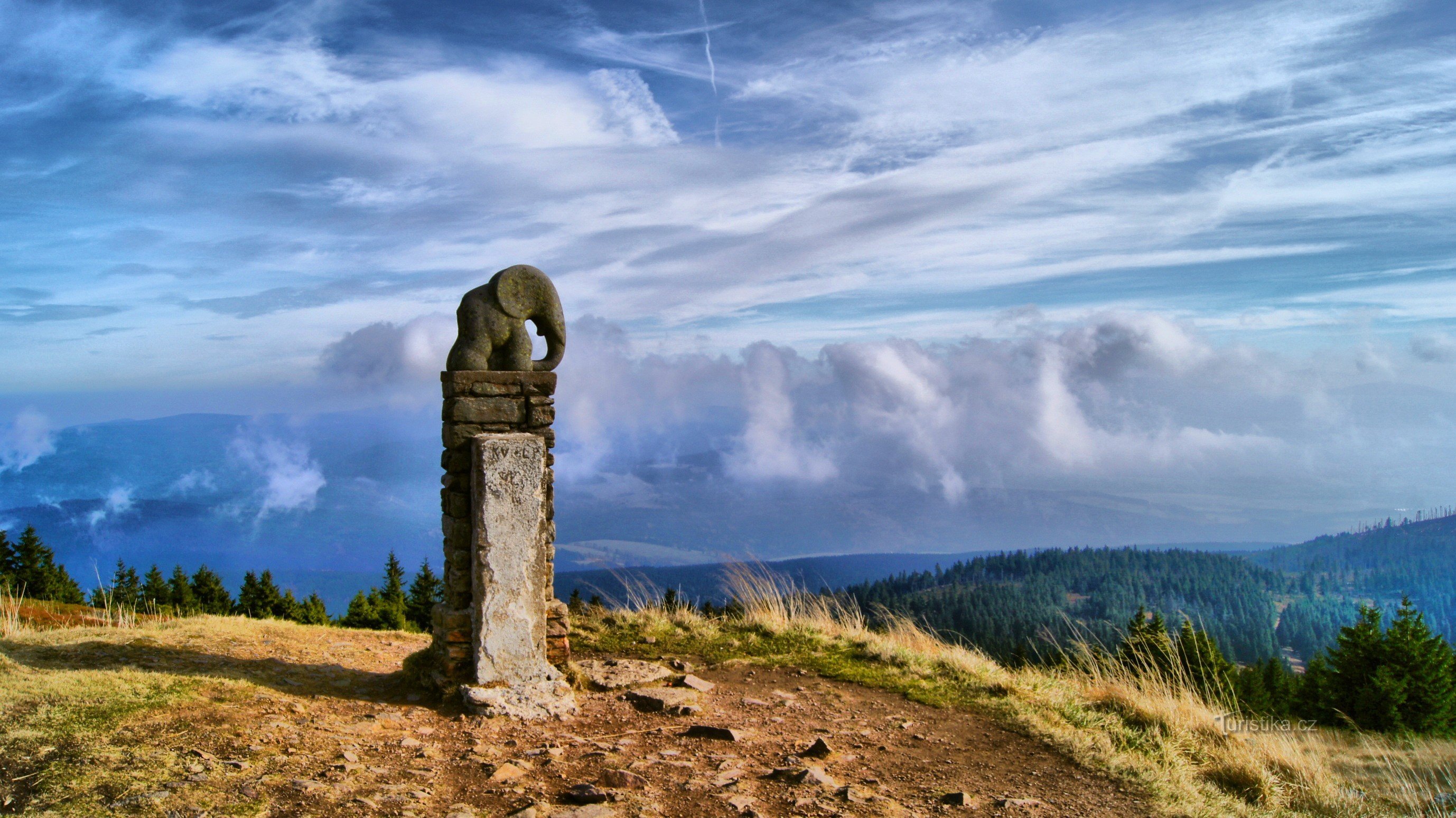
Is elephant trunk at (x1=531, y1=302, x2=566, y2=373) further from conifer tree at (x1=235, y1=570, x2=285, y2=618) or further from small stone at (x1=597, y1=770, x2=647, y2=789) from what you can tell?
conifer tree at (x1=235, y1=570, x2=285, y2=618)

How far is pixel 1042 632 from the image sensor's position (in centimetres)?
947

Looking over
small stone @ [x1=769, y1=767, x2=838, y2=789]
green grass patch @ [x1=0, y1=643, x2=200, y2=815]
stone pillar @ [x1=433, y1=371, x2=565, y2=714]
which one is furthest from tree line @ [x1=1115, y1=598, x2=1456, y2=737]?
green grass patch @ [x1=0, y1=643, x2=200, y2=815]

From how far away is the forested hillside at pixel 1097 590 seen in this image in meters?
53.6

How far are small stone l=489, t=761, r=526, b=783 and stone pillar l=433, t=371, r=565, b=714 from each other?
1.67 meters

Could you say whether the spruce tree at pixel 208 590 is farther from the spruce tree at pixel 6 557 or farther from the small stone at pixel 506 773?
the small stone at pixel 506 773

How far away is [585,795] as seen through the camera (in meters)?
5.26

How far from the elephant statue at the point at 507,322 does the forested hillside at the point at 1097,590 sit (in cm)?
4305

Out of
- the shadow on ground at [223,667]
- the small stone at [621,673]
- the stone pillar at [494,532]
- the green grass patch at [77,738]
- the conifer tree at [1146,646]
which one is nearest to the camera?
the green grass patch at [77,738]

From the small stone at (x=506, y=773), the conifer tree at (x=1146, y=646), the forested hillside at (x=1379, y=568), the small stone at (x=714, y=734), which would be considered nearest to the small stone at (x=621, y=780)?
the small stone at (x=506, y=773)

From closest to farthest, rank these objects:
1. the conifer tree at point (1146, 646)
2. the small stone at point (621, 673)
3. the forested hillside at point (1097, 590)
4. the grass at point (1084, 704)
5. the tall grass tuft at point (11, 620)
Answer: the grass at point (1084, 704)
the small stone at point (621, 673)
the tall grass tuft at point (11, 620)
the conifer tree at point (1146, 646)
the forested hillside at point (1097, 590)

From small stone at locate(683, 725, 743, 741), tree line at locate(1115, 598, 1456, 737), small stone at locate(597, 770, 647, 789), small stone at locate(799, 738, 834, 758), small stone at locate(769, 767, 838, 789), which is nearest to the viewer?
small stone at locate(597, 770, 647, 789)

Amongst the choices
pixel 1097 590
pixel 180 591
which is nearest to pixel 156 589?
pixel 180 591

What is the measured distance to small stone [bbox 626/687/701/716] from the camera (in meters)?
7.46

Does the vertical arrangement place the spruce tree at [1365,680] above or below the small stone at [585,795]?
below
